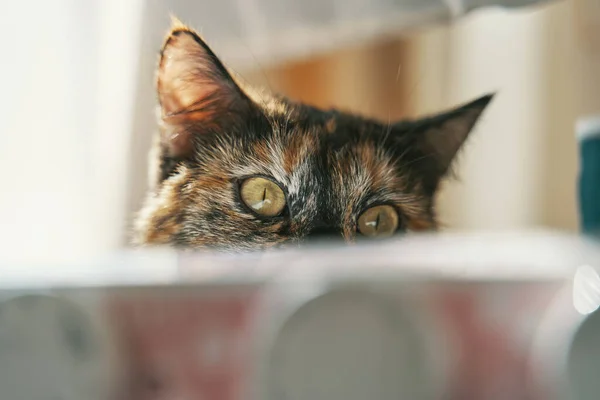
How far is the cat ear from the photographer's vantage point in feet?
1.67

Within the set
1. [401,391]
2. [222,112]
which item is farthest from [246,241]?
[401,391]

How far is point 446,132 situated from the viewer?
1.75 ft

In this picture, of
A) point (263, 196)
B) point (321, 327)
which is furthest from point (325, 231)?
point (321, 327)

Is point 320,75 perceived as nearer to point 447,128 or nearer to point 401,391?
point 447,128

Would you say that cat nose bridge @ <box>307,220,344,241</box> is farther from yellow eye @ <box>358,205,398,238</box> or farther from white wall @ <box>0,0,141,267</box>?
white wall @ <box>0,0,141,267</box>

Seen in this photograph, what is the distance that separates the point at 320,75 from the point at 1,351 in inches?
16.0

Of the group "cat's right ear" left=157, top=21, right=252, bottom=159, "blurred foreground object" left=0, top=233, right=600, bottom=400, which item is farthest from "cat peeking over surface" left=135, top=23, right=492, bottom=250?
"blurred foreground object" left=0, top=233, right=600, bottom=400

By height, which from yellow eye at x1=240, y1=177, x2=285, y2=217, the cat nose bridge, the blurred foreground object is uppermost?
yellow eye at x1=240, y1=177, x2=285, y2=217

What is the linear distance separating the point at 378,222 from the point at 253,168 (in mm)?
107

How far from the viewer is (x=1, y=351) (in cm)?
28

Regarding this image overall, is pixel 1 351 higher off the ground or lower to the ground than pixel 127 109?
lower

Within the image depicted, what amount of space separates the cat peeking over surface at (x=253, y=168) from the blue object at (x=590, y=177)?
100 millimetres

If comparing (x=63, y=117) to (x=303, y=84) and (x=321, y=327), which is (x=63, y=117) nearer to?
(x=303, y=84)

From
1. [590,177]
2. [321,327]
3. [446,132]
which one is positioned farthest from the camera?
[446,132]
